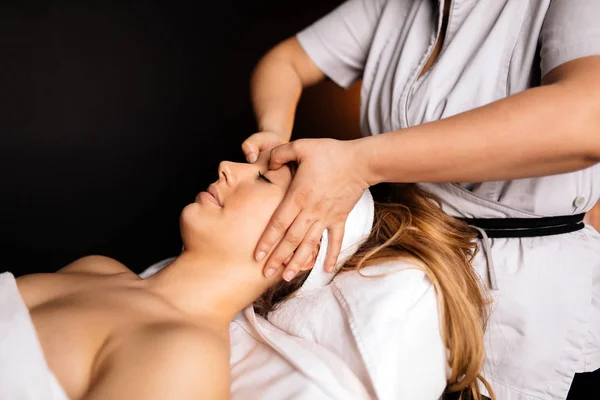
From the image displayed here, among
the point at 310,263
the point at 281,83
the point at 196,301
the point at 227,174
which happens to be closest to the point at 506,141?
the point at 310,263

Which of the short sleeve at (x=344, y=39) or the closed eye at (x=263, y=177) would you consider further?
the short sleeve at (x=344, y=39)

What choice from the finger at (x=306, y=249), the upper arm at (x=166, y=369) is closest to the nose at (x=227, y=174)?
the finger at (x=306, y=249)

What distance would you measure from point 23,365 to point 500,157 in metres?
0.82

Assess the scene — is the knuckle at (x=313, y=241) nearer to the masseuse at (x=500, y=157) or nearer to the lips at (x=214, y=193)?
the masseuse at (x=500, y=157)

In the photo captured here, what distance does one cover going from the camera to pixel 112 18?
1811 millimetres

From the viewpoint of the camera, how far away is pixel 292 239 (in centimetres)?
102

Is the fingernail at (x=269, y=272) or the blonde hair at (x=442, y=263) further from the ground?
the fingernail at (x=269, y=272)

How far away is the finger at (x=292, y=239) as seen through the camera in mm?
1003

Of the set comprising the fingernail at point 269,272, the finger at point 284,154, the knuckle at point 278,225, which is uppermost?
the finger at point 284,154

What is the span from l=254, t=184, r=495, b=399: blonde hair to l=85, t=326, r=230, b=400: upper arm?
0.35m

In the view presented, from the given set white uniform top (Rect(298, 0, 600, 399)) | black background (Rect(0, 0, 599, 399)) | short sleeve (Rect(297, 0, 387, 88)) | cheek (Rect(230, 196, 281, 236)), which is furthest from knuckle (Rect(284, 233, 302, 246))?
black background (Rect(0, 0, 599, 399))

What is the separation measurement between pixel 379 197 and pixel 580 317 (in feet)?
1.90

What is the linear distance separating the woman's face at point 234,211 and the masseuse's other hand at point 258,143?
74mm

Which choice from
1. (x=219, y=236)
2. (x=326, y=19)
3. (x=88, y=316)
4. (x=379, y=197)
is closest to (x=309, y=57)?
(x=326, y=19)
